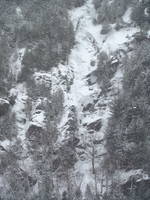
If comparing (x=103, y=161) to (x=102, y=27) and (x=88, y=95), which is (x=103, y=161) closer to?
(x=88, y=95)

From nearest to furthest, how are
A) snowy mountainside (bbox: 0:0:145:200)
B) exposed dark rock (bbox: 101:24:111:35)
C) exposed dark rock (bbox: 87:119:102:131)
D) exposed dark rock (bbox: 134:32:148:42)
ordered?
snowy mountainside (bbox: 0:0:145:200), exposed dark rock (bbox: 87:119:102:131), exposed dark rock (bbox: 134:32:148:42), exposed dark rock (bbox: 101:24:111:35)

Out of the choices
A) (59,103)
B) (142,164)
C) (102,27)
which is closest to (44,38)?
(102,27)

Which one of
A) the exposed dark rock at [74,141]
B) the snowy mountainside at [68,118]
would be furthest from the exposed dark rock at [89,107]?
the exposed dark rock at [74,141]

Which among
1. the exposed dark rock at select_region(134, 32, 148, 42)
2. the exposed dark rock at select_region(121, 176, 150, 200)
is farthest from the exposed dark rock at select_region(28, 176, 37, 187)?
the exposed dark rock at select_region(134, 32, 148, 42)

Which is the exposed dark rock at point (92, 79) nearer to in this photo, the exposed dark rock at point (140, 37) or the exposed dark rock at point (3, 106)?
the exposed dark rock at point (140, 37)

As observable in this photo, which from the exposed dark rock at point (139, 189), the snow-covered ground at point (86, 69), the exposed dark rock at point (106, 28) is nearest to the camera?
the exposed dark rock at point (139, 189)

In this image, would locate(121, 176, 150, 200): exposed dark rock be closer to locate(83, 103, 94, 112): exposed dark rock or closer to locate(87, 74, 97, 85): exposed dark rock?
locate(83, 103, 94, 112): exposed dark rock

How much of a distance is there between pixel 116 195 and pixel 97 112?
911cm

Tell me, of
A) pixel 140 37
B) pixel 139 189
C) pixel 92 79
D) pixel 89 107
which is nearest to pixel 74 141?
pixel 89 107

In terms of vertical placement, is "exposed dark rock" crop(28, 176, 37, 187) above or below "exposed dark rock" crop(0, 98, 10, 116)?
below

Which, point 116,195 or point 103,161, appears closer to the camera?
point 116,195

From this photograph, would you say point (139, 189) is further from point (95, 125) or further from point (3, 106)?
point (3, 106)

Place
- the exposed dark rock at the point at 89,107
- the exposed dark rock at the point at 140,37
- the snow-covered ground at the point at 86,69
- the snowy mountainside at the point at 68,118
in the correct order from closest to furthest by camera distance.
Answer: the snowy mountainside at the point at 68,118 < the snow-covered ground at the point at 86,69 < the exposed dark rock at the point at 89,107 < the exposed dark rock at the point at 140,37

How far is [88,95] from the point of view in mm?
30734
